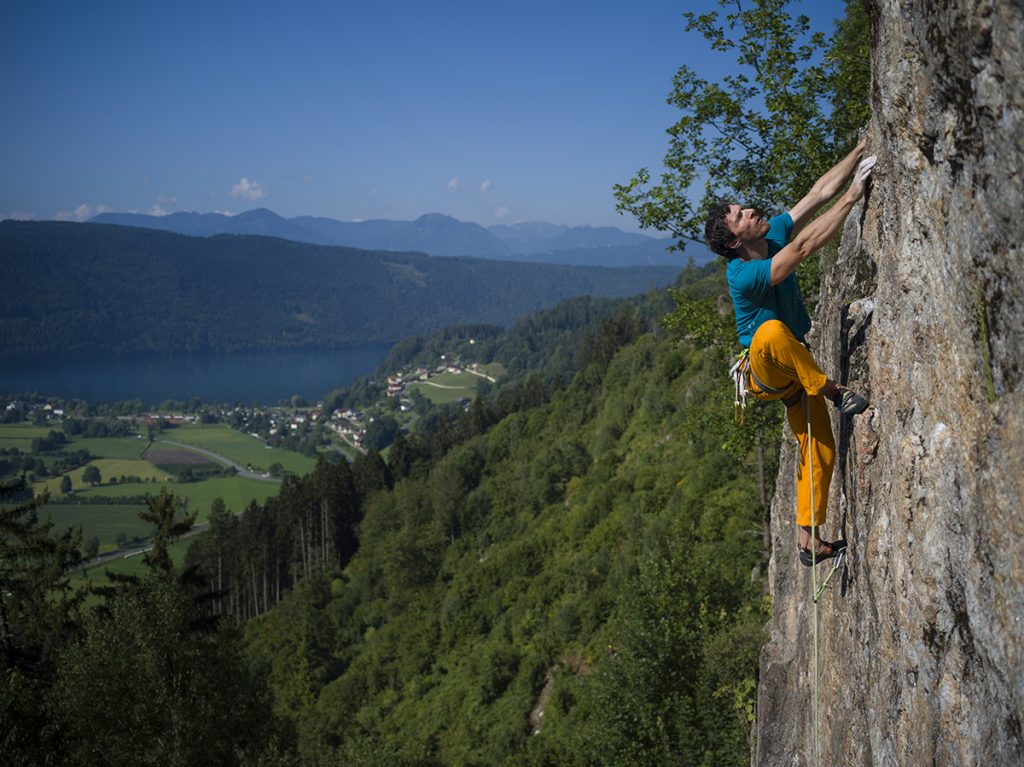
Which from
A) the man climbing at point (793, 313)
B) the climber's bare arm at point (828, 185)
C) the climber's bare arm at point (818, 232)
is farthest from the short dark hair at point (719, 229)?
the climber's bare arm at point (828, 185)

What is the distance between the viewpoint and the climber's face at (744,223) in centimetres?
675

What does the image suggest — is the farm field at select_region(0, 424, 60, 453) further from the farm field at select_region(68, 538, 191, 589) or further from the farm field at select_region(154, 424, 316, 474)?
the farm field at select_region(68, 538, 191, 589)

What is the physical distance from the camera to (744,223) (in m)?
6.75

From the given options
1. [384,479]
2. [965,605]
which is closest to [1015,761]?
[965,605]

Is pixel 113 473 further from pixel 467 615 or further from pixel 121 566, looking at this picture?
pixel 467 615

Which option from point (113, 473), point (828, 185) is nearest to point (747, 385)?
point (828, 185)

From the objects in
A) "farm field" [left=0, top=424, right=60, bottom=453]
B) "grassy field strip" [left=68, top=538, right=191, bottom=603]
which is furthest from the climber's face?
"farm field" [left=0, top=424, right=60, bottom=453]

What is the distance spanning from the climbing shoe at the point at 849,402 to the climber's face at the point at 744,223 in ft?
5.25

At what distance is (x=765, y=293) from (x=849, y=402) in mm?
1290

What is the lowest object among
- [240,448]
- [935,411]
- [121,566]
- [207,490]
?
[240,448]

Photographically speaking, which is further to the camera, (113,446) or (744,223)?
(113,446)

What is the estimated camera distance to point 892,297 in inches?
228

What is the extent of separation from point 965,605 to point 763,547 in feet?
57.8

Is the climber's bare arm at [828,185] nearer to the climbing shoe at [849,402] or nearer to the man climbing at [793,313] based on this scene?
the man climbing at [793,313]
